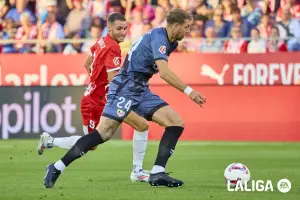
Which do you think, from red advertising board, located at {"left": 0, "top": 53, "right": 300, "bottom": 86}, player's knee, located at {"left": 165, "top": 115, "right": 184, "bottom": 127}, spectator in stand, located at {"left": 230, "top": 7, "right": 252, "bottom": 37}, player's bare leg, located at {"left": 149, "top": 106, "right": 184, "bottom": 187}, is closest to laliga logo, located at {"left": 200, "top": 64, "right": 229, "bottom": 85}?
red advertising board, located at {"left": 0, "top": 53, "right": 300, "bottom": 86}

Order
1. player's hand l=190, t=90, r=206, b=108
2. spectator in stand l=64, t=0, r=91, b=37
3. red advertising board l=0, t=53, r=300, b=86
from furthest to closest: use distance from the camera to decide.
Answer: spectator in stand l=64, t=0, r=91, b=37
red advertising board l=0, t=53, r=300, b=86
player's hand l=190, t=90, r=206, b=108

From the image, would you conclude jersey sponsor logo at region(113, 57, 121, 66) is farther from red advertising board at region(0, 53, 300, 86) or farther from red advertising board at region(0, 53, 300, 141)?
red advertising board at region(0, 53, 300, 86)

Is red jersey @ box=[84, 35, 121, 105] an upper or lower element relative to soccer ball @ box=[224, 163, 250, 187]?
upper

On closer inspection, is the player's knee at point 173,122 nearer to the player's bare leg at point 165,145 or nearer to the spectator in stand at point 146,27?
the player's bare leg at point 165,145

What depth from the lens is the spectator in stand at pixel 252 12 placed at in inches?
895

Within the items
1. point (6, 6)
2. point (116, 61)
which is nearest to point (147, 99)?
point (116, 61)

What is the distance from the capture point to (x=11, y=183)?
11750 millimetres

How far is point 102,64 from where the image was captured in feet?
43.2

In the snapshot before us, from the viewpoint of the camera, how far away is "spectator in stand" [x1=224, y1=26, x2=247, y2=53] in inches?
866

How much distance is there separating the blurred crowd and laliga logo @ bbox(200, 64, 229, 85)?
0.68 m

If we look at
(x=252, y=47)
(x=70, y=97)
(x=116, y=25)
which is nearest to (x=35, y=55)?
(x=70, y=97)

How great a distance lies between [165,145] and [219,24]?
11613mm

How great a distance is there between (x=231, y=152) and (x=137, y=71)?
6688 mm

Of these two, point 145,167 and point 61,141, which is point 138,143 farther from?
point 145,167
